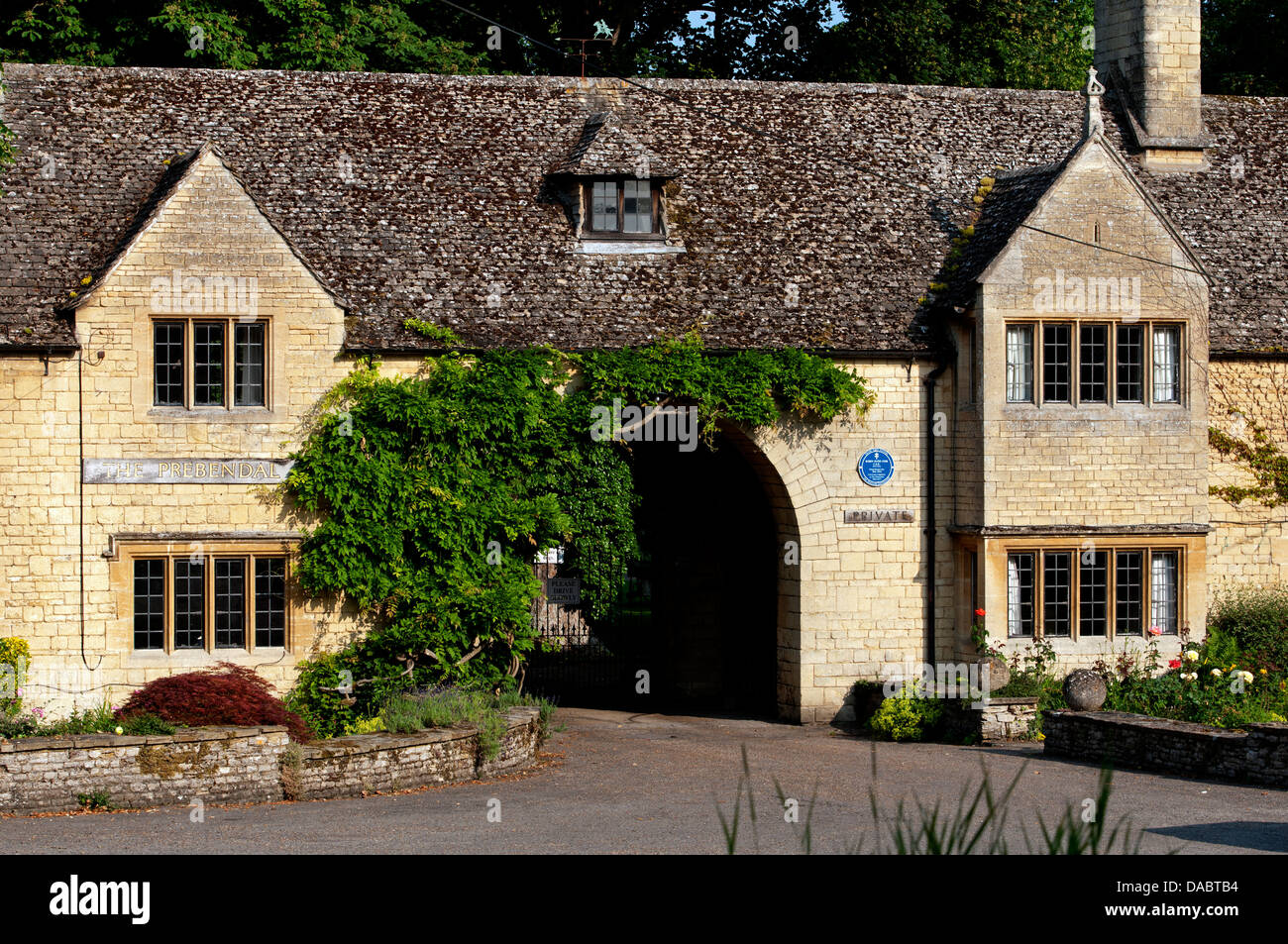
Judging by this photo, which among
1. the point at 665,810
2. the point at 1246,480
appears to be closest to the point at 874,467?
the point at 1246,480

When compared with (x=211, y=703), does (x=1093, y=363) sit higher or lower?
higher

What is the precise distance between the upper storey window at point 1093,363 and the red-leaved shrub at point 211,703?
11136 mm

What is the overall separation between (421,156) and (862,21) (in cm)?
1478

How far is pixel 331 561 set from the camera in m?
20.2

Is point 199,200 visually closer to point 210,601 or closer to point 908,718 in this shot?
point 210,601

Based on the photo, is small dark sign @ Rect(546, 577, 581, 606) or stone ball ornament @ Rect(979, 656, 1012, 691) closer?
stone ball ornament @ Rect(979, 656, 1012, 691)

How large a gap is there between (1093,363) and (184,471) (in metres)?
12.8

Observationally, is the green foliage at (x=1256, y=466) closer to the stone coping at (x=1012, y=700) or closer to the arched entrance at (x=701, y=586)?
the stone coping at (x=1012, y=700)

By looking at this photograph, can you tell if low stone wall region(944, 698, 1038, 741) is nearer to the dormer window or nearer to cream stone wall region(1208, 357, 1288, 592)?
cream stone wall region(1208, 357, 1288, 592)

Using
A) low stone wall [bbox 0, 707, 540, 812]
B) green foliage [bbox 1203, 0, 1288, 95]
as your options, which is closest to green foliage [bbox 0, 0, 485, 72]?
low stone wall [bbox 0, 707, 540, 812]

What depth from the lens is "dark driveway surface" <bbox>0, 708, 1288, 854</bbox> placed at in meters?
13.0

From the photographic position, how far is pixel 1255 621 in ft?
73.5

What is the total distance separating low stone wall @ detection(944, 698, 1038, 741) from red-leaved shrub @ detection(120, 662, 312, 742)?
879cm

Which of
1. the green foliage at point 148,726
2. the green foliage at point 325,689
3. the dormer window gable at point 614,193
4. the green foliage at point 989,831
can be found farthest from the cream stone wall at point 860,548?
the green foliage at point 148,726
